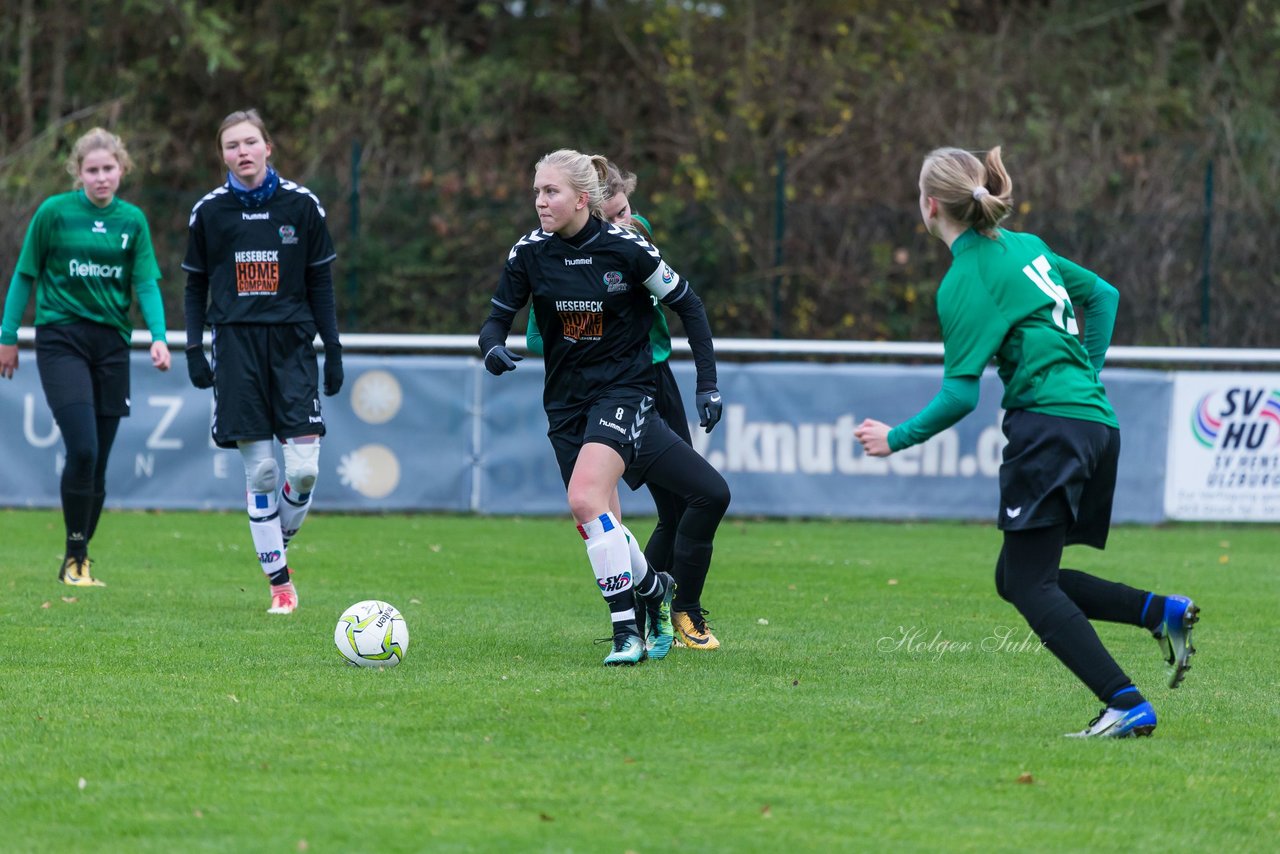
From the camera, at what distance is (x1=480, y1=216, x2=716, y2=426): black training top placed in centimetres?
637

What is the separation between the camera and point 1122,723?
504 centimetres

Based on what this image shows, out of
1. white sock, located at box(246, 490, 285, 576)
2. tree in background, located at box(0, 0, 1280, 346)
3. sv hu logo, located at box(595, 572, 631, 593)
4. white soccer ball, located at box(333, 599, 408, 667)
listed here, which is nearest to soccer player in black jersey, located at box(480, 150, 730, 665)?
sv hu logo, located at box(595, 572, 631, 593)

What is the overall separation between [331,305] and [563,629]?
1820mm

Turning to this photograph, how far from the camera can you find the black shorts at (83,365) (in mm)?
8500

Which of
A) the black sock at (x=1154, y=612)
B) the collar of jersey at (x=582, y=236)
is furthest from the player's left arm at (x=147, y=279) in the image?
the black sock at (x=1154, y=612)

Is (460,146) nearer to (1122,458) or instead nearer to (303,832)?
(1122,458)

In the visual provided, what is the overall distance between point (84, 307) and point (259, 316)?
152cm

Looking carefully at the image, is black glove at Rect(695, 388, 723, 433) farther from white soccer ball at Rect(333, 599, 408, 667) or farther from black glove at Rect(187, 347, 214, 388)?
black glove at Rect(187, 347, 214, 388)

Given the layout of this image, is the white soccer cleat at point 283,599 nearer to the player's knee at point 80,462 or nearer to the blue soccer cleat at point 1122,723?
the player's knee at point 80,462

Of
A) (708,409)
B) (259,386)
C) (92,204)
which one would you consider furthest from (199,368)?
(708,409)

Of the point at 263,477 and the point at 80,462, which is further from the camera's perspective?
the point at 80,462

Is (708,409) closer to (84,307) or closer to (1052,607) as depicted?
(1052,607)

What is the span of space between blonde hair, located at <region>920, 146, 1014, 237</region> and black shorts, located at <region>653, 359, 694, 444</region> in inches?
84.1

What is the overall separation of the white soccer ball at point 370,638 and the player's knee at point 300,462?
150cm
